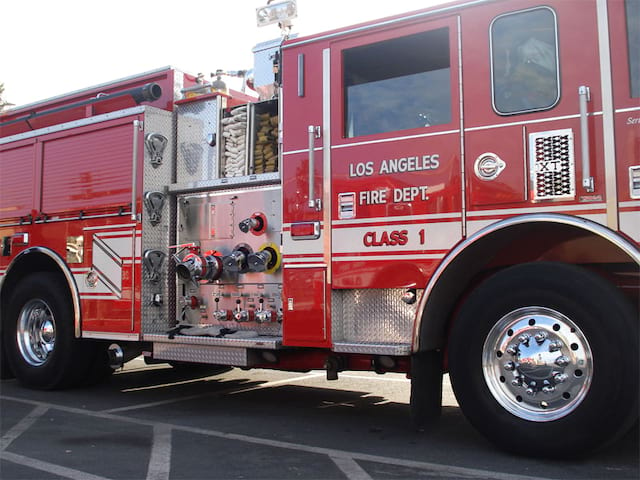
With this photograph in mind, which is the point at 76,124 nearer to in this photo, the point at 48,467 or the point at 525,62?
the point at 48,467

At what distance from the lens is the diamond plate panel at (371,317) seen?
4832 mm

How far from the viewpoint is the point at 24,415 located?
5.95m

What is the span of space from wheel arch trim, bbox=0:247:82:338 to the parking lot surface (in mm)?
764

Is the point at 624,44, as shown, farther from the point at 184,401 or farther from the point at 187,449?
the point at 184,401

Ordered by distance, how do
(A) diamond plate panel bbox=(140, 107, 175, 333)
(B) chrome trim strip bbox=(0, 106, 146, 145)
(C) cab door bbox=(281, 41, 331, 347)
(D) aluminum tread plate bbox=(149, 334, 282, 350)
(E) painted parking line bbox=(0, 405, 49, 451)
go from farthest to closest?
(B) chrome trim strip bbox=(0, 106, 146, 145)
(A) diamond plate panel bbox=(140, 107, 175, 333)
(D) aluminum tread plate bbox=(149, 334, 282, 350)
(C) cab door bbox=(281, 41, 331, 347)
(E) painted parking line bbox=(0, 405, 49, 451)

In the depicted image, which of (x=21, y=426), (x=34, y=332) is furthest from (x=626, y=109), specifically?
(x=34, y=332)

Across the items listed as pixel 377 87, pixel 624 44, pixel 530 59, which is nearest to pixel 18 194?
pixel 377 87

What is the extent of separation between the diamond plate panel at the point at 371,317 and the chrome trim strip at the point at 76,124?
293 cm

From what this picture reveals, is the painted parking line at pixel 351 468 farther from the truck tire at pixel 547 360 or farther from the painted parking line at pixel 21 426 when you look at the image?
the painted parking line at pixel 21 426

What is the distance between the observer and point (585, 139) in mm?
4102

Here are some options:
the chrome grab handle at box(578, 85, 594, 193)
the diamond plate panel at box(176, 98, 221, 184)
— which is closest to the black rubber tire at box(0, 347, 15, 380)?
the diamond plate panel at box(176, 98, 221, 184)

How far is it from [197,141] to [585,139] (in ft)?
12.2

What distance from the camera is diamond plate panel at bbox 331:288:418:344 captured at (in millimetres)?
4832

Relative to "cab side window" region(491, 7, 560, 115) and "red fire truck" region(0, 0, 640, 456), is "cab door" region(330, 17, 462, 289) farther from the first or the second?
"cab side window" region(491, 7, 560, 115)
